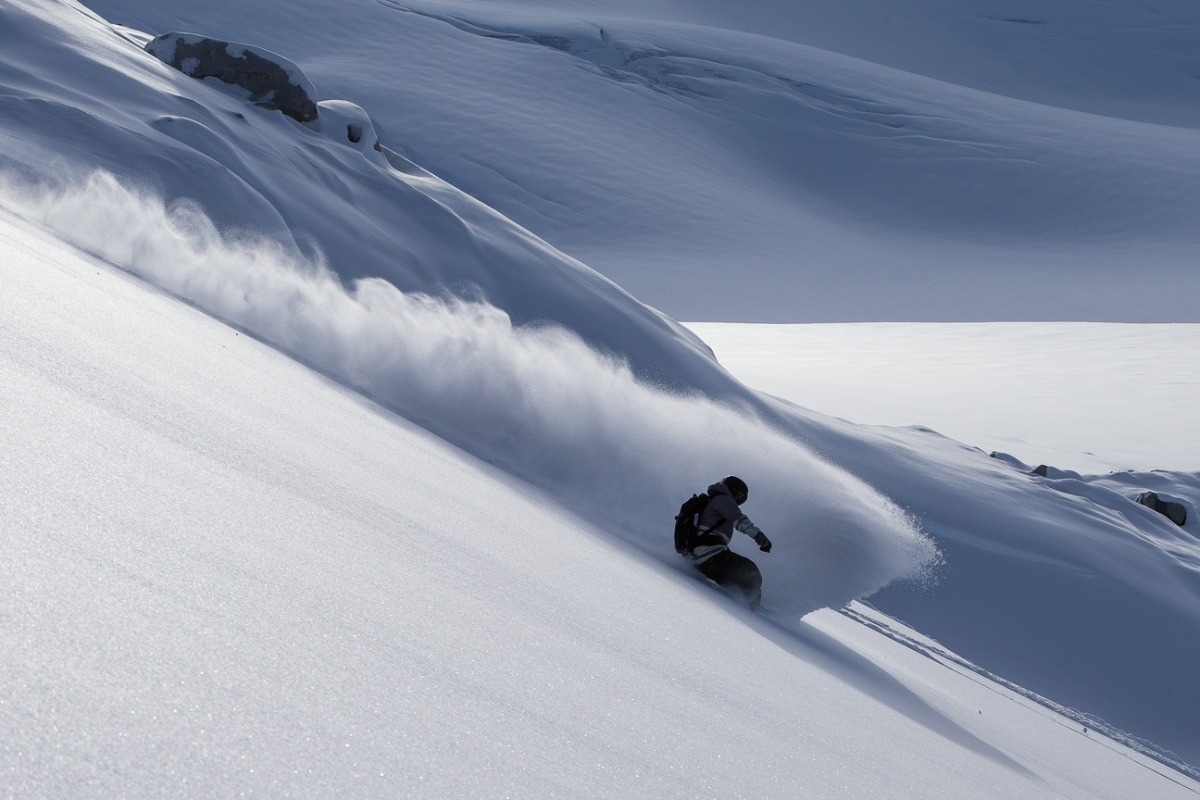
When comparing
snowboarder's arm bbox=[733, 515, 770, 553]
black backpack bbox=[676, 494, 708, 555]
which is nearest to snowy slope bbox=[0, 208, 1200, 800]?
snowboarder's arm bbox=[733, 515, 770, 553]

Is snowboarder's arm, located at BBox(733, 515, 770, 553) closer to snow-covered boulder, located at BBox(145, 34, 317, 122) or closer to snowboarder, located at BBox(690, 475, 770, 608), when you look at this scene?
snowboarder, located at BBox(690, 475, 770, 608)

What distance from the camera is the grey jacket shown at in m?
4.66

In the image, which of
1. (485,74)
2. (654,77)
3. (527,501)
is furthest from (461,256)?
(654,77)

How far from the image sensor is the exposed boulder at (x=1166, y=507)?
972cm

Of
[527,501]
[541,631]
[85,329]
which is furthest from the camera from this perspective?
[527,501]

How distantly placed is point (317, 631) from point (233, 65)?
9.01 m

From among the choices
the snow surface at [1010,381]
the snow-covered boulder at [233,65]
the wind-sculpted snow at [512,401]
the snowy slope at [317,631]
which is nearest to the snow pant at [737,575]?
the wind-sculpted snow at [512,401]

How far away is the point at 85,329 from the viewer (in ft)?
8.45

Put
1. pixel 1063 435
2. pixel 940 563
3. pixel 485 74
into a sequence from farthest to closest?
pixel 485 74, pixel 1063 435, pixel 940 563

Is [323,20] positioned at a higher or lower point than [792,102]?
lower

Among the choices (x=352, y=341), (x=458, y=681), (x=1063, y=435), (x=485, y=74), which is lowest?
(x=458, y=681)

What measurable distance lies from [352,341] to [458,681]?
4.44 metres

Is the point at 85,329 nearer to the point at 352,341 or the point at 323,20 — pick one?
the point at 352,341

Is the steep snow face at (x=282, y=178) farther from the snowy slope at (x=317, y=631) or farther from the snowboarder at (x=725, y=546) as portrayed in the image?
the snowy slope at (x=317, y=631)
